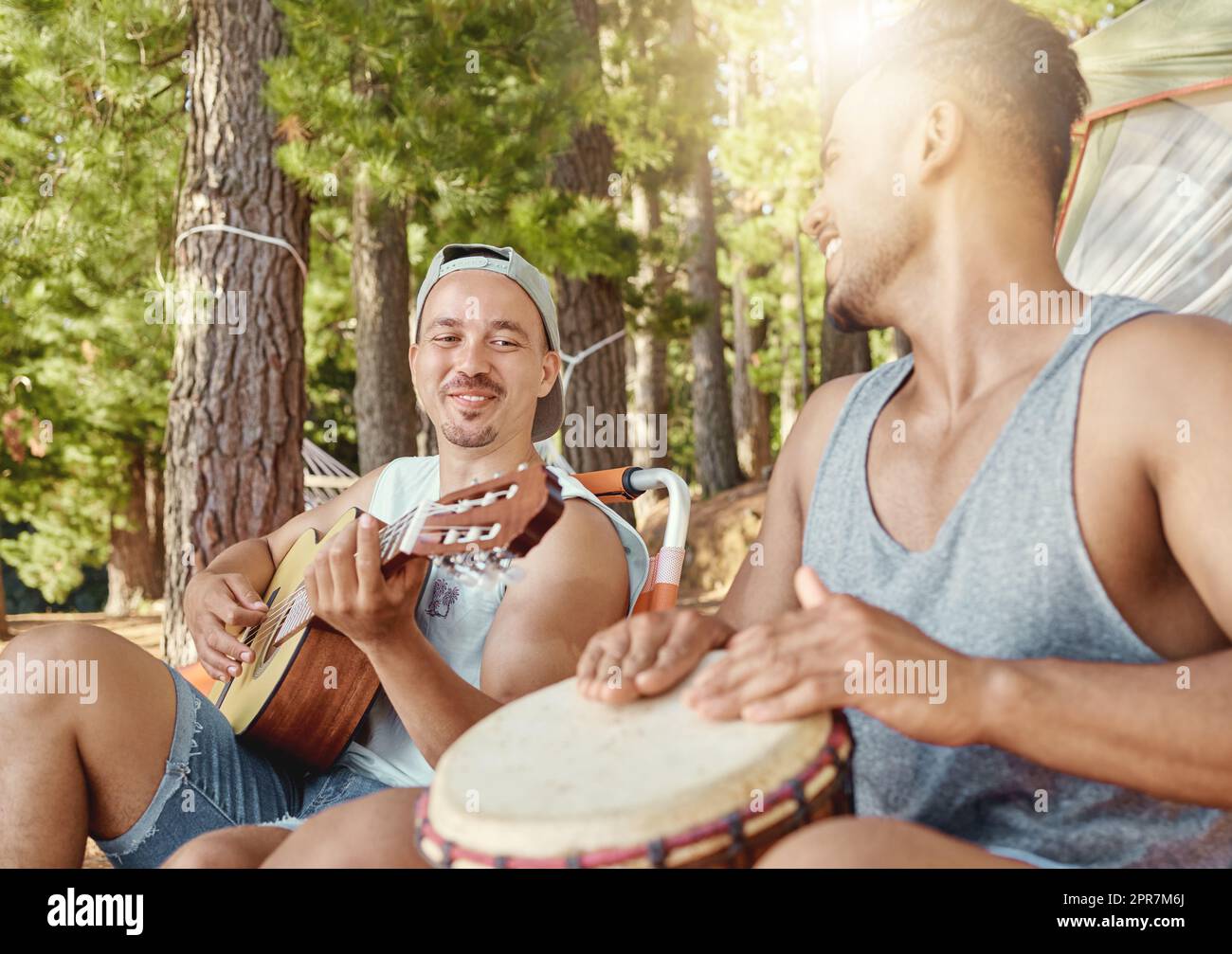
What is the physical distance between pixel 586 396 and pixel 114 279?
5049 mm

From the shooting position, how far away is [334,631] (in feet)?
6.39

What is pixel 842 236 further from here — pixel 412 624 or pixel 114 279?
pixel 114 279

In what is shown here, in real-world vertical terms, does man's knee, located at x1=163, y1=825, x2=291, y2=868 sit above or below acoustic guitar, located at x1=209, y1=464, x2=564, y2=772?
below

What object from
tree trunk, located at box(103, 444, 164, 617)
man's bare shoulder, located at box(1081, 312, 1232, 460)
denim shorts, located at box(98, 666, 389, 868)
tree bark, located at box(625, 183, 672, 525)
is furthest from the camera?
tree trunk, located at box(103, 444, 164, 617)

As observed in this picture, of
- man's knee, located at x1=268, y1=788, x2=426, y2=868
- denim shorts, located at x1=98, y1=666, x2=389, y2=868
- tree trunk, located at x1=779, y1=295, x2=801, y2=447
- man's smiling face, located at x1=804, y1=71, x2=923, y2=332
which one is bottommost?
denim shorts, located at x1=98, y1=666, x2=389, y2=868

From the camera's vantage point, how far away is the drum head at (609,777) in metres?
1.08

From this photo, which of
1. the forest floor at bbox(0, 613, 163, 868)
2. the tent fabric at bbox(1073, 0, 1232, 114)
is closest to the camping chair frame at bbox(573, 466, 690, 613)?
the tent fabric at bbox(1073, 0, 1232, 114)

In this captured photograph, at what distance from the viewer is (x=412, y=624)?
66.7 inches

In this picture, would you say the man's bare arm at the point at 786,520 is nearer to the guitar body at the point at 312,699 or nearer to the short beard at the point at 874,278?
the short beard at the point at 874,278

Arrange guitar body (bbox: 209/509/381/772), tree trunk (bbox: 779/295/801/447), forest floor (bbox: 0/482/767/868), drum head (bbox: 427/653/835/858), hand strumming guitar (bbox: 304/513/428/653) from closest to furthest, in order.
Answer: drum head (bbox: 427/653/835/858), hand strumming guitar (bbox: 304/513/428/653), guitar body (bbox: 209/509/381/772), forest floor (bbox: 0/482/767/868), tree trunk (bbox: 779/295/801/447)

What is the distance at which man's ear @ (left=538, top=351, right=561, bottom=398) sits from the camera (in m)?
2.39

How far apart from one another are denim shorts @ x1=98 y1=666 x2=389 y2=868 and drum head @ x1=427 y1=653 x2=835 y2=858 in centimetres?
64

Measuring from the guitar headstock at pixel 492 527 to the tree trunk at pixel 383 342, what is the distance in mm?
5451

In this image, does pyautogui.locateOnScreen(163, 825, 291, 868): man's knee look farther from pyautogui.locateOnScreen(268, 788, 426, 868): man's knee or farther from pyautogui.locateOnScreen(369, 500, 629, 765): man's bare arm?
pyautogui.locateOnScreen(369, 500, 629, 765): man's bare arm
